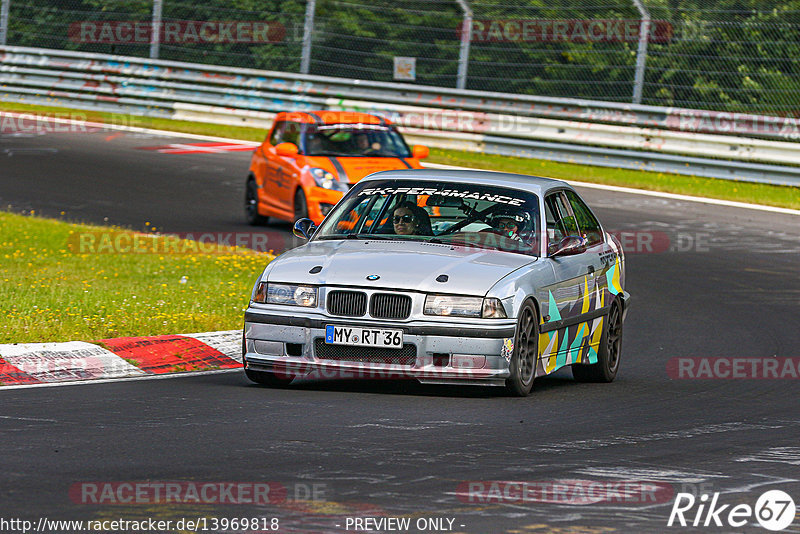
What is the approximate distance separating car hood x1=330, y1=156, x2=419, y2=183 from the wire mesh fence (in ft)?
23.2

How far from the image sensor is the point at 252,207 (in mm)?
19594

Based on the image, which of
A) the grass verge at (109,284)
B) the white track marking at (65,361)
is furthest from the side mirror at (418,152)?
the white track marking at (65,361)

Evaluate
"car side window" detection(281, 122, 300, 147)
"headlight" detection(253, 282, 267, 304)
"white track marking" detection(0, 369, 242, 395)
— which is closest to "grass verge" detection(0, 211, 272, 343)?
"white track marking" detection(0, 369, 242, 395)

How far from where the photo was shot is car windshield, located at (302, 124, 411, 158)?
749 inches

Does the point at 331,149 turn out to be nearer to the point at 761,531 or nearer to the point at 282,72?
the point at 282,72

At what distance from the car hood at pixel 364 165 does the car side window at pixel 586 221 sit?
7.16 m

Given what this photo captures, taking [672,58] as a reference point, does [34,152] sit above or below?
below

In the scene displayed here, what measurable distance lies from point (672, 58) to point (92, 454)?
18.6 meters

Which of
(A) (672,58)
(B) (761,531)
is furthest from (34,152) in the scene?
(B) (761,531)

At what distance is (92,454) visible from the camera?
275 inches

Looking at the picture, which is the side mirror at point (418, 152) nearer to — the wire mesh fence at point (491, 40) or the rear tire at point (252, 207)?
the rear tire at point (252, 207)

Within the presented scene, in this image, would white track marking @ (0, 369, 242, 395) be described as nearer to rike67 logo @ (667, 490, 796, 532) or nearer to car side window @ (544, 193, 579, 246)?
car side window @ (544, 193, 579, 246)

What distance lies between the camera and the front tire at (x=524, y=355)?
→ 9070mm

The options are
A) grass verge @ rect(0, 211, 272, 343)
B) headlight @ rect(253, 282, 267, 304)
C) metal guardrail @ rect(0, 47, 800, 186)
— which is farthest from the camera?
metal guardrail @ rect(0, 47, 800, 186)
